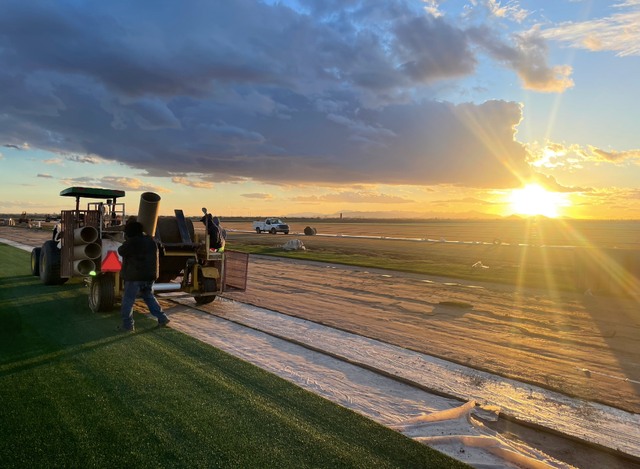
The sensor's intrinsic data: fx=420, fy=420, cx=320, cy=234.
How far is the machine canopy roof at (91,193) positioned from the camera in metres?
11.3

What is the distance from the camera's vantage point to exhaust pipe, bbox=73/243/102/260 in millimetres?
9516

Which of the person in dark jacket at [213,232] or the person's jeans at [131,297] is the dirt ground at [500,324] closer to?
the person in dark jacket at [213,232]

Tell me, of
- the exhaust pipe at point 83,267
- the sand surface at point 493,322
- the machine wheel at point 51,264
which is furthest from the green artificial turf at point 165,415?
the machine wheel at point 51,264

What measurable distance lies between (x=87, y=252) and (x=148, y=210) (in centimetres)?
270

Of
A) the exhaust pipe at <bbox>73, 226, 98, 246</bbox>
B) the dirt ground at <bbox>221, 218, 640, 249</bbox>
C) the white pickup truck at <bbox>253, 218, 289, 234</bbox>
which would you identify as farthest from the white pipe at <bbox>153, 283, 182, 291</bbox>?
the white pickup truck at <bbox>253, 218, 289, 234</bbox>

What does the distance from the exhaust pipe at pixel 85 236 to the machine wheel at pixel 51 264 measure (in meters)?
2.74

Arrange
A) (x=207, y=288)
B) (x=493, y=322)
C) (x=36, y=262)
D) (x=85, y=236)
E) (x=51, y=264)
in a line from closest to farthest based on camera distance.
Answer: (x=493, y=322)
(x=85, y=236)
(x=207, y=288)
(x=51, y=264)
(x=36, y=262)

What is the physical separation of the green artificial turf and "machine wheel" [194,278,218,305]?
2.97 m

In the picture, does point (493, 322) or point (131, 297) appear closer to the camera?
point (131, 297)

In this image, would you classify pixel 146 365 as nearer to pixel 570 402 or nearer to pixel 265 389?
pixel 265 389

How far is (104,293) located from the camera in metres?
8.69

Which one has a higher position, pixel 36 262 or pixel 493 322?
pixel 36 262

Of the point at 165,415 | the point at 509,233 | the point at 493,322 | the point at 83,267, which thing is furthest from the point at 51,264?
the point at 509,233

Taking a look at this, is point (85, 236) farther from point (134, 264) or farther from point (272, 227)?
point (272, 227)
